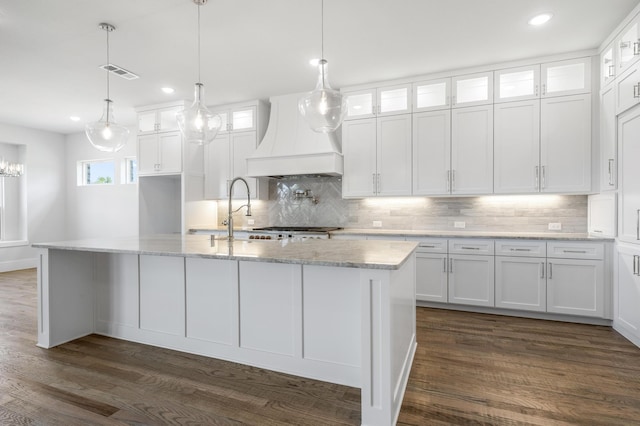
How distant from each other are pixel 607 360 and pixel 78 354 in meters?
4.16

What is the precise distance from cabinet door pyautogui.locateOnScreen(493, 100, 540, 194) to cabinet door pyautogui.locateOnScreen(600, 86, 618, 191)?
0.55 metres

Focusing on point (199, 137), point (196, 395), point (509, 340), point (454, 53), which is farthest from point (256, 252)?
point (454, 53)

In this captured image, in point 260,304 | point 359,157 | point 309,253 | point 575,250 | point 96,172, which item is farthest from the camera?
point 96,172

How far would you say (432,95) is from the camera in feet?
14.3

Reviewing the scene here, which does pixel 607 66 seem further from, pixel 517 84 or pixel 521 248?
pixel 521 248

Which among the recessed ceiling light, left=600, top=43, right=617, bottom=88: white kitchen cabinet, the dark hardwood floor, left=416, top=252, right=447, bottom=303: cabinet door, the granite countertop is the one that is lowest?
the dark hardwood floor

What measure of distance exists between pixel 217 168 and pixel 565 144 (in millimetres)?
4668

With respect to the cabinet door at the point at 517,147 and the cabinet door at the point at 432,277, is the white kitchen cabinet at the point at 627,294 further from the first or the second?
the cabinet door at the point at 432,277

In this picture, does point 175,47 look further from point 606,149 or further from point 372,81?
point 606,149

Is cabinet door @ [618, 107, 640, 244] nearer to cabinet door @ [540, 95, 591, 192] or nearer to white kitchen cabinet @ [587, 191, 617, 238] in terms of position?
white kitchen cabinet @ [587, 191, 617, 238]

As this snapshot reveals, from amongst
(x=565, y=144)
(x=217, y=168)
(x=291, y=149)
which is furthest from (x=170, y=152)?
(x=565, y=144)

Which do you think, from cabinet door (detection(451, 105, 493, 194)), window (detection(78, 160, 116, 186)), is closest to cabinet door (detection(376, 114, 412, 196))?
cabinet door (detection(451, 105, 493, 194))

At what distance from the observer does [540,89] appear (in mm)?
3783

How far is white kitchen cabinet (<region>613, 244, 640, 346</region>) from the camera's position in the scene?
9.52 ft
